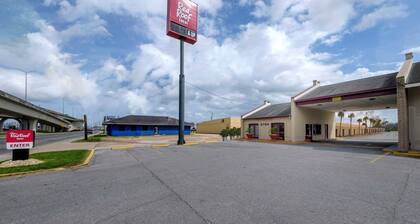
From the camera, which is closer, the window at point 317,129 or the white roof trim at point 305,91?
the white roof trim at point 305,91

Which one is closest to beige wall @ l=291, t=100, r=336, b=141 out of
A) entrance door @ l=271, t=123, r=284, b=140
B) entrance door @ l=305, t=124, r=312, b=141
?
entrance door @ l=305, t=124, r=312, b=141

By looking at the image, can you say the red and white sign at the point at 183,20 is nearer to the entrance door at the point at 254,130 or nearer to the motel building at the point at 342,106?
the motel building at the point at 342,106

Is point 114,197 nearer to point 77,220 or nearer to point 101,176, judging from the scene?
point 77,220

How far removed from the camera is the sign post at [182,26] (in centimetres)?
2086

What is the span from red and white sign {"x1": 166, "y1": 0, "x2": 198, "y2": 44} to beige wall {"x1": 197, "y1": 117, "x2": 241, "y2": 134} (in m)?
34.3

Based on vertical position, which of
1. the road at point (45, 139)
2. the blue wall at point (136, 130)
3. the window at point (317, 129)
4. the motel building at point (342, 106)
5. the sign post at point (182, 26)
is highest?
the sign post at point (182, 26)

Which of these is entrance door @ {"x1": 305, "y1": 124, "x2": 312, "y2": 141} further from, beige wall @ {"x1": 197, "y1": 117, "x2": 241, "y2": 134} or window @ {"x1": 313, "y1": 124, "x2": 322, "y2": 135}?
beige wall @ {"x1": 197, "y1": 117, "x2": 241, "y2": 134}

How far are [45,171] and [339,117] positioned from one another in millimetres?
46714

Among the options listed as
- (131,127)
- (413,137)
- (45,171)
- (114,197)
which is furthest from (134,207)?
(131,127)

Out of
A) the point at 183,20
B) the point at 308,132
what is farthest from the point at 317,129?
the point at 183,20

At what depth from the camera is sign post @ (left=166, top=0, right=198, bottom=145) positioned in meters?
20.9

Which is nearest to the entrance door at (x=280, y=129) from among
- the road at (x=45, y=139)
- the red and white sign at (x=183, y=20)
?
the red and white sign at (x=183, y=20)

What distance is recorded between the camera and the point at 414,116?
582 inches

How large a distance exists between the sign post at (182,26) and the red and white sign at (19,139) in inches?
503
